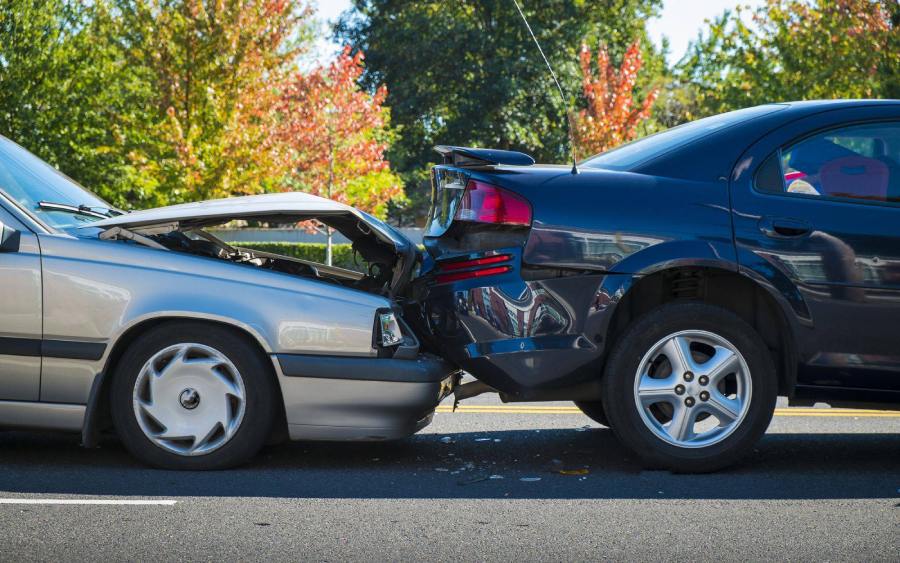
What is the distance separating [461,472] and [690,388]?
1124mm

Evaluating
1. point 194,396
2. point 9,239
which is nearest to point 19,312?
point 9,239

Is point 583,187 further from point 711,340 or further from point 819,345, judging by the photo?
point 819,345

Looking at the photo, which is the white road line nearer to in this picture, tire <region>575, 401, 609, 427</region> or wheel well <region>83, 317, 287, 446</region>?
wheel well <region>83, 317, 287, 446</region>

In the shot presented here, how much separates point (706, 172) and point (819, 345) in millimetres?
944

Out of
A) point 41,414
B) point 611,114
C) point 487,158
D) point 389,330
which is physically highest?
point 611,114

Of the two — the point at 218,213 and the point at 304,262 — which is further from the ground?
the point at 218,213

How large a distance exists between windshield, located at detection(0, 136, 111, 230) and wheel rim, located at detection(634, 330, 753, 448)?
2854 mm

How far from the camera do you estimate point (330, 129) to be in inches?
1041

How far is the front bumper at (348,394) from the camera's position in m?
4.84

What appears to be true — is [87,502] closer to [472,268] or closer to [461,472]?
[461,472]

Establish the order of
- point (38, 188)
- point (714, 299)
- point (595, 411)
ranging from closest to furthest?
1. point (714, 299)
2. point (38, 188)
3. point (595, 411)

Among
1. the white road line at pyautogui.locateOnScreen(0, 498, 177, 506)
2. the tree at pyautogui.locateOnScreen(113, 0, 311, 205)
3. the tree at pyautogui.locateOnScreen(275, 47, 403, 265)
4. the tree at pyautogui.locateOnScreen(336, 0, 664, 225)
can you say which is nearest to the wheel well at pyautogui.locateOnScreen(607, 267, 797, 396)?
the white road line at pyautogui.locateOnScreen(0, 498, 177, 506)

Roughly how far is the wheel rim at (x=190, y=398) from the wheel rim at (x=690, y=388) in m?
1.84

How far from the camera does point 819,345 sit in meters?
4.92
